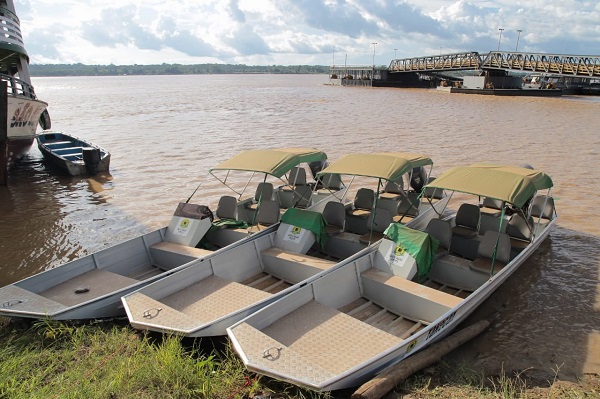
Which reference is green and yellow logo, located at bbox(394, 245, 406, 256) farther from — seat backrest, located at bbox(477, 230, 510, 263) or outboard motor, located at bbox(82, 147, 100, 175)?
outboard motor, located at bbox(82, 147, 100, 175)

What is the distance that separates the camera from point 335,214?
10.7 m

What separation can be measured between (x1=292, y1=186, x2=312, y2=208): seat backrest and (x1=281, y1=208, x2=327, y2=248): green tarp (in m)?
2.35

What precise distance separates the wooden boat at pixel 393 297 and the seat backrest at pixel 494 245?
0.02 meters

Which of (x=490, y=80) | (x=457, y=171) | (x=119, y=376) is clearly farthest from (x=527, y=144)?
(x=490, y=80)

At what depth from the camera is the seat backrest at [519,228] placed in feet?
32.1

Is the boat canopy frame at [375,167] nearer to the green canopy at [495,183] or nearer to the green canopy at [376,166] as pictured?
the green canopy at [376,166]

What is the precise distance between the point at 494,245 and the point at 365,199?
11.7 ft

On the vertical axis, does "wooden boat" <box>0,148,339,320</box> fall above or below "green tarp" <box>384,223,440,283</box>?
below

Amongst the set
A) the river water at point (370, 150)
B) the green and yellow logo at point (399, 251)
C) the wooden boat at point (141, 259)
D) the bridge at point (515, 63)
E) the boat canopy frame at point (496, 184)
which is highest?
the bridge at point (515, 63)

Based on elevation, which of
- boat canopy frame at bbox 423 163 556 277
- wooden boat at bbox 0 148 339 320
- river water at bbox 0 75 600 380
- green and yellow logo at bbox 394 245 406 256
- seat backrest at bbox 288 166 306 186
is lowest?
river water at bbox 0 75 600 380

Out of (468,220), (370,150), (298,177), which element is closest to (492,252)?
(468,220)

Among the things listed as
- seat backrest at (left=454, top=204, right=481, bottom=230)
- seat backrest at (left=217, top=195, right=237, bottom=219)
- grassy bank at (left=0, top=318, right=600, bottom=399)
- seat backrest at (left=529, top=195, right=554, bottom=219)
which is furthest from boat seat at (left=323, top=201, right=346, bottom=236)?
seat backrest at (left=529, top=195, right=554, bottom=219)

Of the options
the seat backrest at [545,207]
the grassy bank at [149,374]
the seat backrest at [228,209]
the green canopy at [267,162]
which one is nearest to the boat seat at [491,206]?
the seat backrest at [545,207]

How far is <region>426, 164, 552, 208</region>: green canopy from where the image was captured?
26.9 feet
